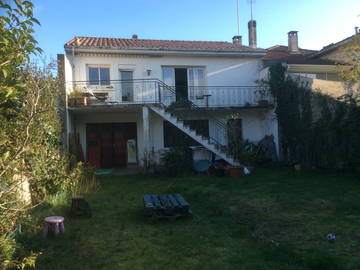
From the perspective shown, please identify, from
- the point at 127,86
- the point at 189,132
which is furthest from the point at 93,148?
the point at 189,132

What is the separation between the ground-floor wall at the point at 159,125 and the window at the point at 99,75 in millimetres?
1498

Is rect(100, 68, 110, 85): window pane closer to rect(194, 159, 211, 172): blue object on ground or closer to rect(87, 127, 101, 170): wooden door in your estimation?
rect(87, 127, 101, 170): wooden door

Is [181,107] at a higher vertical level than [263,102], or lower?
lower

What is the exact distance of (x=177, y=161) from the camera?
11.8m

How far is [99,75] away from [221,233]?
34.9ft

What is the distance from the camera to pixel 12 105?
3.88 metres

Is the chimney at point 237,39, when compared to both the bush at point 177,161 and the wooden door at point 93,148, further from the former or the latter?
the wooden door at point 93,148

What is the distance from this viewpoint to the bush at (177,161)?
11539 millimetres

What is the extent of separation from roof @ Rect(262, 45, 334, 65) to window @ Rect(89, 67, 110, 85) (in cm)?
837

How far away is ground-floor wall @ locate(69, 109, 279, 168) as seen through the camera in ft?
45.2

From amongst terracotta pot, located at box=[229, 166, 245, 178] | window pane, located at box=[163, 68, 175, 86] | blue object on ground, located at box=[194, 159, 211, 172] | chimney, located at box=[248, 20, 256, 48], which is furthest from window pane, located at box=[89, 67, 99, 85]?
chimney, located at box=[248, 20, 256, 48]

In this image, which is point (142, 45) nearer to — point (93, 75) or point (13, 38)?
point (93, 75)

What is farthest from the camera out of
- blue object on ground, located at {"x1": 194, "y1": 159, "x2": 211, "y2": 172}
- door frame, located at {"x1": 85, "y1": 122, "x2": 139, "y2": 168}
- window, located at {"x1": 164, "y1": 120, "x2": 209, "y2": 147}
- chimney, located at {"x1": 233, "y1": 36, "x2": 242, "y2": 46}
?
chimney, located at {"x1": 233, "y1": 36, "x2": 242, "y2": 46}

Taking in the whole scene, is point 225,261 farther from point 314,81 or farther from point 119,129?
point 119,129
